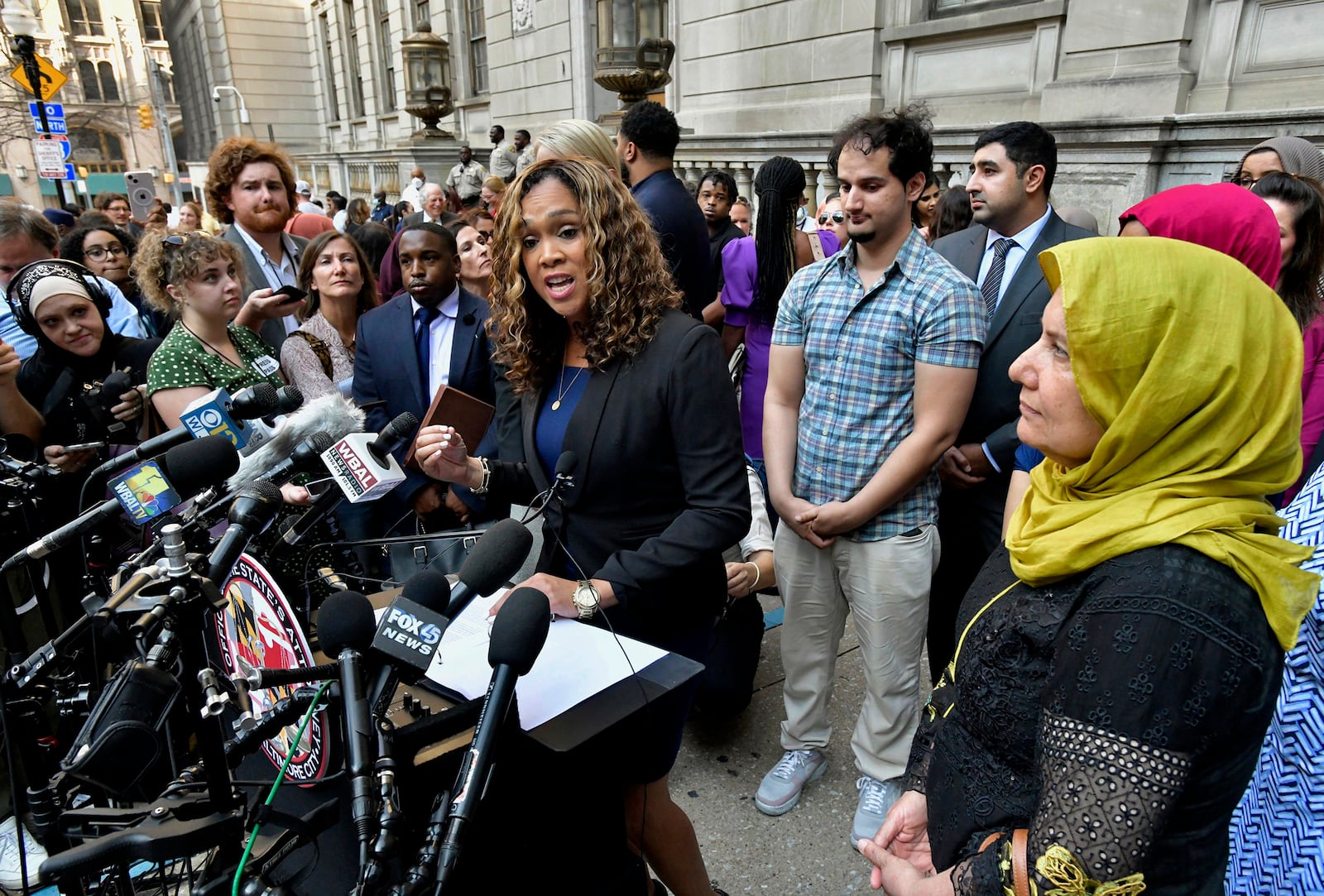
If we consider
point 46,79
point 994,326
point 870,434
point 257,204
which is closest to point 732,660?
point 870,434

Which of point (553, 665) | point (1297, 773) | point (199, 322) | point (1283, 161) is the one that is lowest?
point (1297, 773)

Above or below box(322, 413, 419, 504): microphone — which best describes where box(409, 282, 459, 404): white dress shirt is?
below

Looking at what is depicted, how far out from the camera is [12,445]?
2.96 meters

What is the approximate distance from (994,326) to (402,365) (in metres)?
2.41

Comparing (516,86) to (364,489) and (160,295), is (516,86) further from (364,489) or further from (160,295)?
(364,489)

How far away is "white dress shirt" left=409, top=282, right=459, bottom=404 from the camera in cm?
341

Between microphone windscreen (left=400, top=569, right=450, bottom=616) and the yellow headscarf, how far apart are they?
0.94 metres

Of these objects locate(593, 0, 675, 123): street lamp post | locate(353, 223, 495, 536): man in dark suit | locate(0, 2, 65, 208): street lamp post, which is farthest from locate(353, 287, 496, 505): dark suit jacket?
locate(0, 2, 65, 208): street lamp post

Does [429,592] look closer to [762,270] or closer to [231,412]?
[231,412]

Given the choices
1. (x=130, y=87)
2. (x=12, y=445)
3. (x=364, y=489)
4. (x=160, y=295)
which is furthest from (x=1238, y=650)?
(x=130, y=87)

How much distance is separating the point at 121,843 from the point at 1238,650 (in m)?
1.51

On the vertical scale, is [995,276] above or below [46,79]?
below

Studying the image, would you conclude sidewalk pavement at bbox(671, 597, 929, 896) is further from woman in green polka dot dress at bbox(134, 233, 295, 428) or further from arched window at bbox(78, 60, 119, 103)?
arched window at bbox(78, 60, 119, 103)

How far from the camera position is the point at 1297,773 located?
4.60ft
